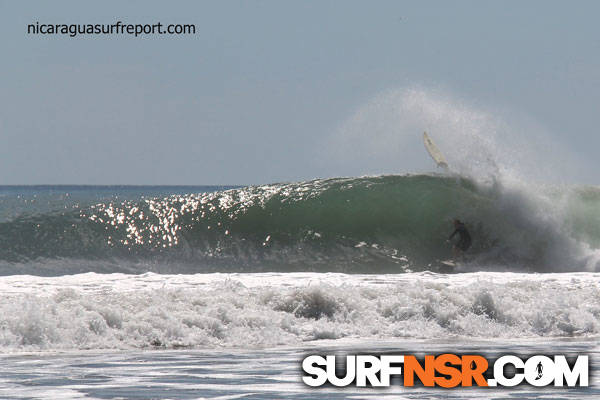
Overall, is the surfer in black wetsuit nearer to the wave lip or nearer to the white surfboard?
the wave lip

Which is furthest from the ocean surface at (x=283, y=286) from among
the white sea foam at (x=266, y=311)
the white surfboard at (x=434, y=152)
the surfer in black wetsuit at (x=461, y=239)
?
the white surfboard at (x=434, y=152)

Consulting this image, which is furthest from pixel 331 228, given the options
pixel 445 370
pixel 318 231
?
pixel 445 370

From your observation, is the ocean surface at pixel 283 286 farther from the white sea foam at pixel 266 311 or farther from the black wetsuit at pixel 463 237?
the black wetsuit at pixel 463 237

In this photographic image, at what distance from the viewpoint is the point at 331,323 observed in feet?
37.3

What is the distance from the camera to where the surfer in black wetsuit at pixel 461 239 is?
19047 mm

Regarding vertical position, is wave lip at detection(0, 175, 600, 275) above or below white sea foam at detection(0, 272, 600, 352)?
above

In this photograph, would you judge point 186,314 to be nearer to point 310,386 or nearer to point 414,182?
point 310,386

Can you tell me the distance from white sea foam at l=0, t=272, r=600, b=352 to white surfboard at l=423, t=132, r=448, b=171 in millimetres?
8913

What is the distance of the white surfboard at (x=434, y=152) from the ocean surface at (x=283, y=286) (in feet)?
1.84

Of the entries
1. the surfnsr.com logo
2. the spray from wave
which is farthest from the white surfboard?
the surfnsr.com logo

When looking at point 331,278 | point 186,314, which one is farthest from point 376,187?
point 186,314

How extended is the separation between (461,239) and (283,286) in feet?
22.9

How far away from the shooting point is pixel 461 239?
19.3 meters

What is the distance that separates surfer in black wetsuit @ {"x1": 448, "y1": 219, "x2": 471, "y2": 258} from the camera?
62.5 ft
